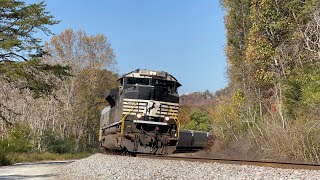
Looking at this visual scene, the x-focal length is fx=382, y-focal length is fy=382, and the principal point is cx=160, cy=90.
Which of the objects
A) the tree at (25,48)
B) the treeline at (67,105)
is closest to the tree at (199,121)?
the treeline at (67,105)

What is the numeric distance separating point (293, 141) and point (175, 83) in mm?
7657

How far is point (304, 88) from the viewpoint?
1784cm

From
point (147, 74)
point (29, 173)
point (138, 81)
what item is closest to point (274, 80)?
point (147, 74)

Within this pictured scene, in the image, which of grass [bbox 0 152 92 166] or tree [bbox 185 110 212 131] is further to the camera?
tree [bbox 185 110 212 131]

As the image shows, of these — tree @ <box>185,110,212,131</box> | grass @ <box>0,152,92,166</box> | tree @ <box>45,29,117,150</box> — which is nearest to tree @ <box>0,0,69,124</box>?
grass @ <box>0,152,92,166</box>

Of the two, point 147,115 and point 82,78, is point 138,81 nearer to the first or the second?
point 147,115

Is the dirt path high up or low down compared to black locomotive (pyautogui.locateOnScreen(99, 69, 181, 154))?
down

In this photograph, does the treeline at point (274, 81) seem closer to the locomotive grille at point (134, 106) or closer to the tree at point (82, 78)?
the locomotive grille at point (134, 106)

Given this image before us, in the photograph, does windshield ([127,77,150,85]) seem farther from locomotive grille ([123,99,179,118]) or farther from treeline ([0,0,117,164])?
treeline ([0,0,117,164])

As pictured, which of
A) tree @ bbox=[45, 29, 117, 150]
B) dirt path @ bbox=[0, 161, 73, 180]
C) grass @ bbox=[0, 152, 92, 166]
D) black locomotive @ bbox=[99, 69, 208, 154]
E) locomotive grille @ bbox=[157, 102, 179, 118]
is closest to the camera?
dirt path @ bbox=[0, 161, 73, 180]

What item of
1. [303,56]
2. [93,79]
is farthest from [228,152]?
[93,79]

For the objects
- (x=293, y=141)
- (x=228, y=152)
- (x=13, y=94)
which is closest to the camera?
(x=293, y=141)

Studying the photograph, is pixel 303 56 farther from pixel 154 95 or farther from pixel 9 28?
pixel 9 28

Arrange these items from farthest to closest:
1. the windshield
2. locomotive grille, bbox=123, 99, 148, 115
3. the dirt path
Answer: the windshield
locomotive grille, bbox=123, 99, 148, 115
the dirt path
